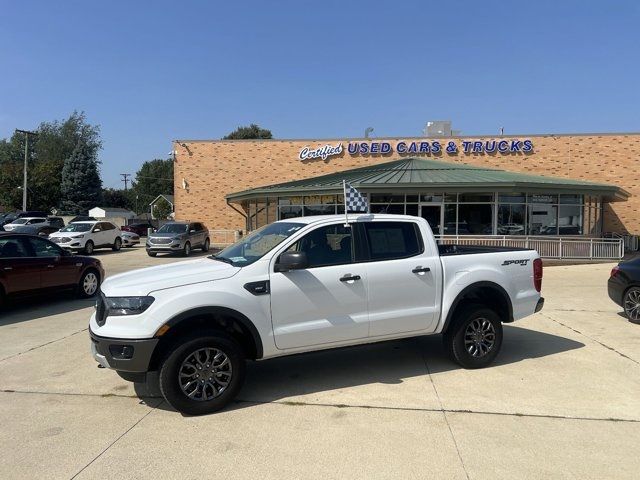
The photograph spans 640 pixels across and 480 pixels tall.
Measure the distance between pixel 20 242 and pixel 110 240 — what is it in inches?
706

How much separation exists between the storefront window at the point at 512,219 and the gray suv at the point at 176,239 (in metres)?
14.8

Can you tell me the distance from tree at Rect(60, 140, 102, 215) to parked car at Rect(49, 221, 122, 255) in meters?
36.4

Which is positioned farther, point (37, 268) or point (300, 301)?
point (37, 268)

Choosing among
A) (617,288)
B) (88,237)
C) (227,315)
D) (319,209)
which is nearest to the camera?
(227,315)

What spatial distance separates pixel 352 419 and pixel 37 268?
26.3 ft

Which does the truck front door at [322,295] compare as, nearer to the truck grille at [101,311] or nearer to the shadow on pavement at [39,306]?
the truck grille at [101,311]

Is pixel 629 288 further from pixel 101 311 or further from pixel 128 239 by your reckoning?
pixel 128 239

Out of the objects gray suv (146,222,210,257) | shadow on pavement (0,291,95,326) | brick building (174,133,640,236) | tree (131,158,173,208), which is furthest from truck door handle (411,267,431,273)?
tree (131,158,173,208)

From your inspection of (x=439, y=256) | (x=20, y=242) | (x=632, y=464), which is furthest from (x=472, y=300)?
(x=20, y=242)

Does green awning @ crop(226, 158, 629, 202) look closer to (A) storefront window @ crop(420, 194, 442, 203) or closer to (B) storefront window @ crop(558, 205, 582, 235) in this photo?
(A) storefront window @ crop(420, 194, 442, 203)

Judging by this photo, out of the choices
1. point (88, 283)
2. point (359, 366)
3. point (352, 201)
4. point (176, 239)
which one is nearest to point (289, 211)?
point (176, 239)

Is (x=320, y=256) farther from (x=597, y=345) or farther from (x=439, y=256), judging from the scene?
(x=597, y=345)

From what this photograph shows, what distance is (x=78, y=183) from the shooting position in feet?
195

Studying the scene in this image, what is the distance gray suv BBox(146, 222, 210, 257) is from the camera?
23484 mm
